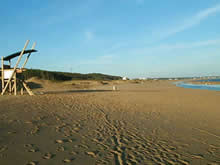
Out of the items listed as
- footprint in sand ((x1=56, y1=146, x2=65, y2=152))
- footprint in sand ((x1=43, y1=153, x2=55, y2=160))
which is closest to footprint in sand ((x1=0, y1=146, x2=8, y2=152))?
footprint in sand ((x1=43, y1=153, x2=55, y2=160))

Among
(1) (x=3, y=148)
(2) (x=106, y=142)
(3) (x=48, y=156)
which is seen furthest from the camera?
(2) (x=106, y=142)

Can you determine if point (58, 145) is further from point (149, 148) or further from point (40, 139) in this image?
point (149, 148)

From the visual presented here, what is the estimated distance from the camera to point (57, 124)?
6133mm

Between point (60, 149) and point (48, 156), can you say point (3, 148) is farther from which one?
point (60, 149)

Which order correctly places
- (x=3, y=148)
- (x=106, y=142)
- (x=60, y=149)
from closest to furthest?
(x=3, y=148)
(x=60, y=149)
(x=106, y=142)

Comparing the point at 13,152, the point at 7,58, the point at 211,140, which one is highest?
the point at 7,58

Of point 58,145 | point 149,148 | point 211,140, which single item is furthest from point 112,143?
point 211,140

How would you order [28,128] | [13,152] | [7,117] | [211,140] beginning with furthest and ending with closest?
[7,117] → [28,128] → [211,140] → [13,152]

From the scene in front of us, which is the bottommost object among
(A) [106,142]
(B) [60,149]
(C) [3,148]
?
(A) [106,142]

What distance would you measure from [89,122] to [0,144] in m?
3.45

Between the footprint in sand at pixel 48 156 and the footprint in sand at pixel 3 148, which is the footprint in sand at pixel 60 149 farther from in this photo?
the footprint in sand at pixel 3 148

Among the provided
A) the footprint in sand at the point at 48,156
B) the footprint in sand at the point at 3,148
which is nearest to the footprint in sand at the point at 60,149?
the footprint in sand at the point at 48,156

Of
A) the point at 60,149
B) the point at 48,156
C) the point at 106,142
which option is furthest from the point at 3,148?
the point at 106,142

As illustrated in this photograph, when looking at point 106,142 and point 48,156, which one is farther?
point 106,142
